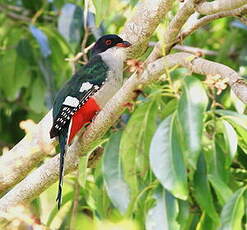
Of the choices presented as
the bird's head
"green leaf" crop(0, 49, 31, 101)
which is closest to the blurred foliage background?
the bird's head

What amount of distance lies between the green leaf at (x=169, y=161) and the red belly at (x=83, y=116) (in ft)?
2.02

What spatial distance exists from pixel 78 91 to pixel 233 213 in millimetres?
1005

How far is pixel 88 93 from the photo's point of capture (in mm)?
3865

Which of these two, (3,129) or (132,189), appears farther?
(3,129)

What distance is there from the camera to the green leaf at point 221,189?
134 inches

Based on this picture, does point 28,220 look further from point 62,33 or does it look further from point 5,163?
point 62,33

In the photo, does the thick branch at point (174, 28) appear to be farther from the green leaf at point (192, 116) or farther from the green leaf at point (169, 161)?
the green leaf at point (169, 161)

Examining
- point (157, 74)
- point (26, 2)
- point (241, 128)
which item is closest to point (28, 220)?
point (157, 74)

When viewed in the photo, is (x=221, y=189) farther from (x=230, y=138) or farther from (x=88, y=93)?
(x=88, y=93)

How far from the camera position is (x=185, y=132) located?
309cm

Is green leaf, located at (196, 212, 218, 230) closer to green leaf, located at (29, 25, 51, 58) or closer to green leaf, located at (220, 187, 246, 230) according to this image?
green leaf, located at (220, 187, 246, 230)

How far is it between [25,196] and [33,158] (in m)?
0.16

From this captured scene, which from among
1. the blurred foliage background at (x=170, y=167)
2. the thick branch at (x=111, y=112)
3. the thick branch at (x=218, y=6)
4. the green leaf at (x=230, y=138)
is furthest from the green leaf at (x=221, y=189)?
the thick branch at (x=218, y=6)

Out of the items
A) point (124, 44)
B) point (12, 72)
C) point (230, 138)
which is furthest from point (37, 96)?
point (230, 138)
